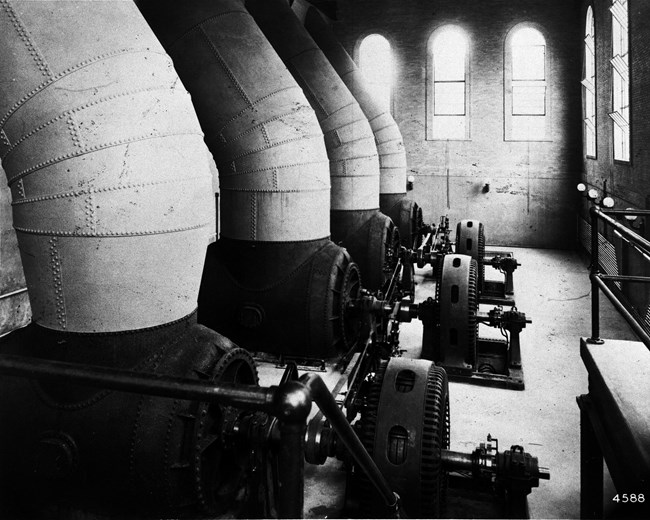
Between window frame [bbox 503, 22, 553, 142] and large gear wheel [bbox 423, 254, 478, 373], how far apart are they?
30.8 ft

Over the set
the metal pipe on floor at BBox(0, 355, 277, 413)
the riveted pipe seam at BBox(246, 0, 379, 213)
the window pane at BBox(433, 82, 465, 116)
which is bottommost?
the metal pipe on floor at BBox(0, 355, 277, 413)

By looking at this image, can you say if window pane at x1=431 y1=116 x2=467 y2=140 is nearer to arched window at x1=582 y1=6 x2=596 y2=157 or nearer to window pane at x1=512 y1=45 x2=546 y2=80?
window pane at x1=512 y1=45 x2=546 y2=80

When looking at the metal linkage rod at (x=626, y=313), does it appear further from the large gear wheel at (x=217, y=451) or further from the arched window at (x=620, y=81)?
the arched window at (x=620, y=81)

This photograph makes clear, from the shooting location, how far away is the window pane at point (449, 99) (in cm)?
1394

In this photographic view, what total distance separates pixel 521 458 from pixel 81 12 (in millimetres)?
2875

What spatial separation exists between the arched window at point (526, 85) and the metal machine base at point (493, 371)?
921 cm

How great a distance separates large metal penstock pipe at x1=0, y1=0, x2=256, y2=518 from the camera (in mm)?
2352

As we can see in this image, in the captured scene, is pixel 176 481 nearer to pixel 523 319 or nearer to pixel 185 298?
pixel 185 298

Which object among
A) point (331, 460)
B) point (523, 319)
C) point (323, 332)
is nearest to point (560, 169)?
point (523, 319)

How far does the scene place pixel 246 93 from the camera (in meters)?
4.66

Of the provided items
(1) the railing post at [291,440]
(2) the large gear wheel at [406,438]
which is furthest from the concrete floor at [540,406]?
(1) the railing post at [291,440]

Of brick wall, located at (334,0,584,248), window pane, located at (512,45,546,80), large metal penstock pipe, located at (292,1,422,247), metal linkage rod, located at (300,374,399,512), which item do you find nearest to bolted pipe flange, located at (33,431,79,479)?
metal linkage rod, located at (300,374,399,512)

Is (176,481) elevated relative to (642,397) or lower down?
lower down

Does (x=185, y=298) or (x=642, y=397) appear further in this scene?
(x=185, y=298)
